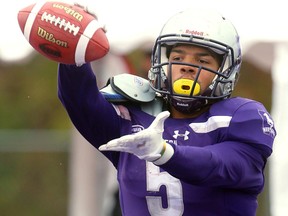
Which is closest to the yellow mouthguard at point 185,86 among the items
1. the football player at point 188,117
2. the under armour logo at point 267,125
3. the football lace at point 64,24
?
the football player at point 188,117

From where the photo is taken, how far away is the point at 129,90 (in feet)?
16.5

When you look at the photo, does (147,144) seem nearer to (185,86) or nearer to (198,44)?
(185,86)

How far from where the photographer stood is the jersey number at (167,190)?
4824mm

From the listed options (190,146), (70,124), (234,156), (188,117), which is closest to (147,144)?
(190,146)

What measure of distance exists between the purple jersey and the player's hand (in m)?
0.21

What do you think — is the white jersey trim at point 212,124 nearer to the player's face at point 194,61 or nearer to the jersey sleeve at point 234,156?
the jersey sleeve at point 234,156

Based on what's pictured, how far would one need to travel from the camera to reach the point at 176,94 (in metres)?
4.90

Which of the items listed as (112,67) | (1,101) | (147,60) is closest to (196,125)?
(147,60)

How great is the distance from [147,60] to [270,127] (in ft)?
9.69

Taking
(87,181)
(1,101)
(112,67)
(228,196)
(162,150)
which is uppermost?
(162,150)

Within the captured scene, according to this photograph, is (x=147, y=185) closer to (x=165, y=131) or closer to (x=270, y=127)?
(x=165, y=131)

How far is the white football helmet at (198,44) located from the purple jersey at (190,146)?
0.07 metres

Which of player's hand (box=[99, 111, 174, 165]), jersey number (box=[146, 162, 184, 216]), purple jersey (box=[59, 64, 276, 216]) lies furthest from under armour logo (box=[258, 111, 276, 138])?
player's hand (box=[99, 111, 174, 165])

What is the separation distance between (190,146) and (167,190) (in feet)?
0.82
